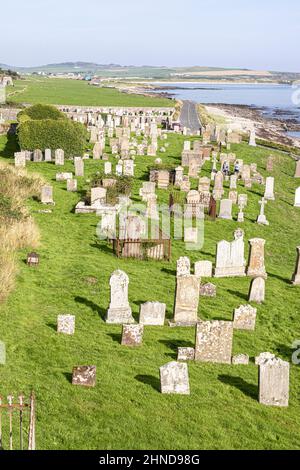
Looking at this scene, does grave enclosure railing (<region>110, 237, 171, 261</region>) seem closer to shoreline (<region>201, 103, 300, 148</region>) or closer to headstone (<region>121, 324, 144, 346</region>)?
headstone (<region>121, 324, 144, 346</region>)

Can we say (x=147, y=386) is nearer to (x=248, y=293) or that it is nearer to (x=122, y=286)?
(x=122, y=286)

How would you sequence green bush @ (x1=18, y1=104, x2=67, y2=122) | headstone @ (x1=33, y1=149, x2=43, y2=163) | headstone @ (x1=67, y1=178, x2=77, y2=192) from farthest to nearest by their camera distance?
green bush @ (x1=18, y1=104, x2=67, y2=122)
headstone @ (x1=33, y1=149, x2=43, y2=163)
headstone @ (x1=67, y1=178, x2=77, y2=192)

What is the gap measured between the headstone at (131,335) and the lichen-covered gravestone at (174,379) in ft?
7.51

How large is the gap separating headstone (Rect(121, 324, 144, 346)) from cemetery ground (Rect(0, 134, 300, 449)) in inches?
9.7

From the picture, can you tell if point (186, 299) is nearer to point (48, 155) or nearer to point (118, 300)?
point (118, 300)

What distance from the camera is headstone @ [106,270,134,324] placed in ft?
49.3

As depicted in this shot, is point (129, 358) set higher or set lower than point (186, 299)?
lower

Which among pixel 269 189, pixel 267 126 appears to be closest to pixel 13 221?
pixel 269 189

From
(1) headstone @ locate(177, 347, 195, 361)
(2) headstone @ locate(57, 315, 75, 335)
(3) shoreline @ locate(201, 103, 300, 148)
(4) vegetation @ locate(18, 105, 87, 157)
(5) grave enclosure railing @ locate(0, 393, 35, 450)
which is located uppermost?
(4) vegetation @ locate(18, 105, 87, 157)

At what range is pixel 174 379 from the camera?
11.6 meters

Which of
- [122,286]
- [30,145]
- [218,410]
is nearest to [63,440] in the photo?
[218,410]

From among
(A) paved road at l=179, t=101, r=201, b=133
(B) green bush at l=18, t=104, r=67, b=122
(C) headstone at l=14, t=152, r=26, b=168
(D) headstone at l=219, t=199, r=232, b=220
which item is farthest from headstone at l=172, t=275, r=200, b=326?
(A) paved road at l=179, t=101, r=201, b=133

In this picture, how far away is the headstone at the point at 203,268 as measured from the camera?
1941 cm

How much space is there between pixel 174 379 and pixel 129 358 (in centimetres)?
180
